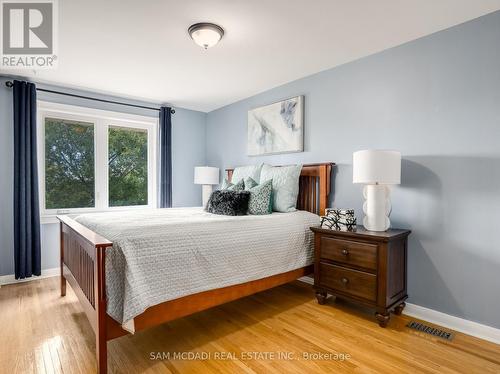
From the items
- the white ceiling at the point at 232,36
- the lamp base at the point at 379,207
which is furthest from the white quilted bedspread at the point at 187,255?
the white ceiling at the point at 232,36

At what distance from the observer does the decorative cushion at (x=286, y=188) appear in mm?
3047

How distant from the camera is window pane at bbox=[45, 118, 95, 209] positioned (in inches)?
142

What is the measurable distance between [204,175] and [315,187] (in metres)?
1.90

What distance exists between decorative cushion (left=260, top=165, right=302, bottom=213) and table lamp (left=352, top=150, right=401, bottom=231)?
0.80 metres

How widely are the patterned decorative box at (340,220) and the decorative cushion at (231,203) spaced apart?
0.79 metres

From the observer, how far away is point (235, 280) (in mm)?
2143

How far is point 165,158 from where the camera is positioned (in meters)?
4.36

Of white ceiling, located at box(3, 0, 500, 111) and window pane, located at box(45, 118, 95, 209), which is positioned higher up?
white ceiling, located at box(3, 0, 500, 111)

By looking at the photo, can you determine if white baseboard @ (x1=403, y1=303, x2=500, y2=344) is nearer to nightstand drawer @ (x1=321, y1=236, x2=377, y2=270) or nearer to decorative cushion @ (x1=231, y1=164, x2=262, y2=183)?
nightstand drawer @ (x1=321, y1=236, x2=377, y2=270)

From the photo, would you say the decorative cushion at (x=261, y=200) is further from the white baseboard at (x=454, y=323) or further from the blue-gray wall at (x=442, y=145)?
the white baseboard at (x=454, y=323)

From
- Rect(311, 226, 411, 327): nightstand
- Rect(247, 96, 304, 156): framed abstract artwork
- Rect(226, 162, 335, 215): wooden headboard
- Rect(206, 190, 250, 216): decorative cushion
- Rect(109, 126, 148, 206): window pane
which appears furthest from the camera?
Rect(109, 126, 148, 206): window pane

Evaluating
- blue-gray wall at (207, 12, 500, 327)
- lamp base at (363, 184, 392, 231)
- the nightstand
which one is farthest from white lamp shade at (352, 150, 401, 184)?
the nightstand

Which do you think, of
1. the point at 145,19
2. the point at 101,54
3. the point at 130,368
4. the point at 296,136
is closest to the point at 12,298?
the point at 130,368

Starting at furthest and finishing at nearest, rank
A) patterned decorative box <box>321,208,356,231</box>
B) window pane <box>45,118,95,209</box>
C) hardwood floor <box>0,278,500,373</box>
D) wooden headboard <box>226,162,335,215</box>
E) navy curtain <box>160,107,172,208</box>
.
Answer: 1. navy curtain <box>160,107,172,208</box>
2. window pane <box>45,118,95,209</box>
3. wooden headboard <box>226,162,335,215</box>
4. patterned decorative box <box>321,208,356,231</box>
5. hardwood floor <box>0,278,500,373</box>
